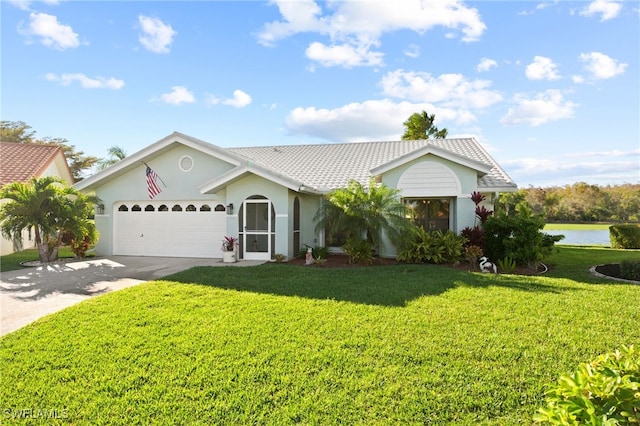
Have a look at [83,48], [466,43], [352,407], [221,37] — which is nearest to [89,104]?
[83,48]

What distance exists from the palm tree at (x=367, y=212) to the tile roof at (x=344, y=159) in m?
2.72

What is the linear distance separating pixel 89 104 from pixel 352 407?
630 inches

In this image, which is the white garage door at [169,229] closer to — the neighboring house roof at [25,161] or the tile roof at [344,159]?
the tile roof at [344,159]

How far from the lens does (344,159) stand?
20156 mm

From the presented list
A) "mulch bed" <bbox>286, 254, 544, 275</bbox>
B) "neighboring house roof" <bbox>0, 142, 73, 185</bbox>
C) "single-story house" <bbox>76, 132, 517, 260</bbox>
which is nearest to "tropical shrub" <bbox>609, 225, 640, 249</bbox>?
"single-story house" <bbox>76, 132, 517, 260</bbox>

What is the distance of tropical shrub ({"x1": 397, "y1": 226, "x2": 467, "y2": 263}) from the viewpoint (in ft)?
43.5

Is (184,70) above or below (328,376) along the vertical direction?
above

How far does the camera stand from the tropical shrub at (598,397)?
2.31m

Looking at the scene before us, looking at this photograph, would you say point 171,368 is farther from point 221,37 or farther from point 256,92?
point 256,92

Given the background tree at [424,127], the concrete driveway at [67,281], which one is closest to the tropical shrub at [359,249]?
the concrete driveway at [67,281]

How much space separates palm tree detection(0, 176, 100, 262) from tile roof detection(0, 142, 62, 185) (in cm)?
810

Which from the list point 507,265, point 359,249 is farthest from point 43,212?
point 507,265

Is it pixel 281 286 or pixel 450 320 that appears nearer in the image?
pixel 450 320

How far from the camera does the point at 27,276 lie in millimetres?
11234
